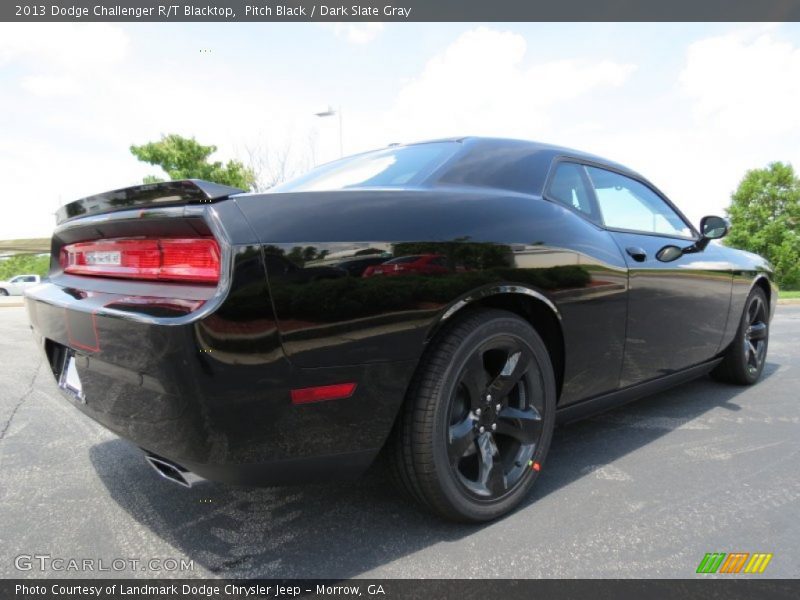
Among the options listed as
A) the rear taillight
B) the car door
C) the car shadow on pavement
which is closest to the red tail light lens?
the rear taillight

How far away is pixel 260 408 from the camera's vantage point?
1.41m

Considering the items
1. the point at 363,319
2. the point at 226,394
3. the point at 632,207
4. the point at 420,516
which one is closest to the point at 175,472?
the point at 226,394

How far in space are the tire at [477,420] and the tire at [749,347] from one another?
2366 millimetres

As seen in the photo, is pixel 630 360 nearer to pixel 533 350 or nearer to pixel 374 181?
pixel 533 350

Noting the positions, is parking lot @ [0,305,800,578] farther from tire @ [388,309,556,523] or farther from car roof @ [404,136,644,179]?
car roof @ [404,136,644,179]

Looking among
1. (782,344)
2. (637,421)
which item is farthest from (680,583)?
(782,344)

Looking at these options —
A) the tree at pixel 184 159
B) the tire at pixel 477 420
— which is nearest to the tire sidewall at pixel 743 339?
the tire at pixel 477 420

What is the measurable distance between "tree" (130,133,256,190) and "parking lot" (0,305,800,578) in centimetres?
1561

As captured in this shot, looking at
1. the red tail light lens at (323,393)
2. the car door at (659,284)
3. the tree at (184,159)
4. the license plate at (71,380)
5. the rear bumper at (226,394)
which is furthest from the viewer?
the tree at (184,159)

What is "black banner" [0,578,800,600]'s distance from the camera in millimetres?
1520

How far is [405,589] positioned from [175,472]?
0.81 metres

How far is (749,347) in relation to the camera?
3.81 m

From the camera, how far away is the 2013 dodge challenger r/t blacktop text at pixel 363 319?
55.3 inches

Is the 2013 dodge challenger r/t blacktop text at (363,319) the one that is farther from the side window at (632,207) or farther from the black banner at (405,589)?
the black banner at (405,589)
